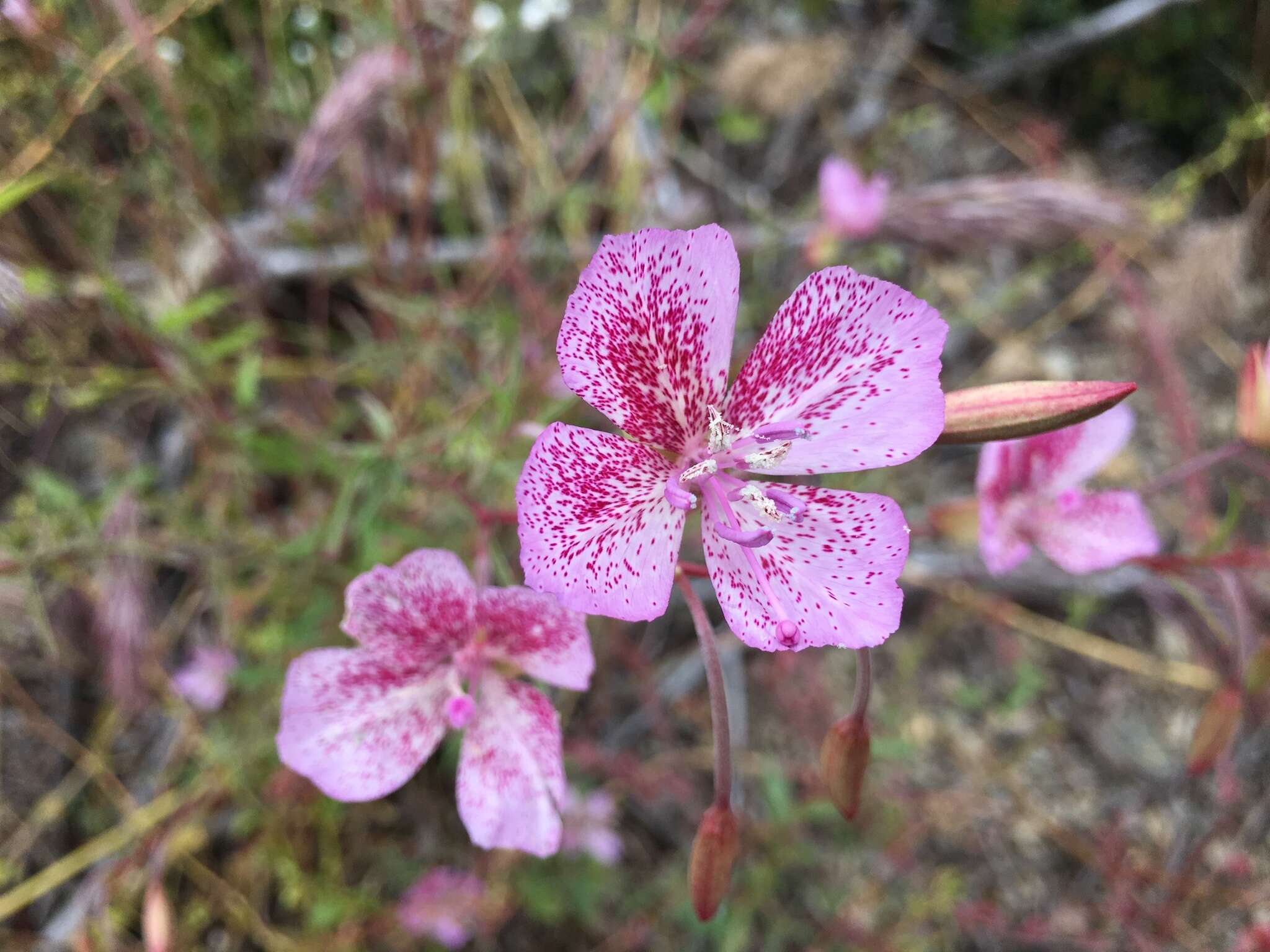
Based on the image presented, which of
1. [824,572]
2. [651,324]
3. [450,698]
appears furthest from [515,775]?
[651,324]

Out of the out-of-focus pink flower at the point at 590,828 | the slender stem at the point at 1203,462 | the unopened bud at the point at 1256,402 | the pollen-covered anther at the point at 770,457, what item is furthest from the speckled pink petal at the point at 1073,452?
the out-of-focus pink flower at the point at 590,828

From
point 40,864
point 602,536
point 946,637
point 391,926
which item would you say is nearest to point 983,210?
point 946,637

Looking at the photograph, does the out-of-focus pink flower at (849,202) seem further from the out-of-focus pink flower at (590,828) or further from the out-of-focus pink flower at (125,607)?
the out-of-focus pink flower at (125,607)

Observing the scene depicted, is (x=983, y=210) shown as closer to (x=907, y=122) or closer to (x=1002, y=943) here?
(x=907, y=122)

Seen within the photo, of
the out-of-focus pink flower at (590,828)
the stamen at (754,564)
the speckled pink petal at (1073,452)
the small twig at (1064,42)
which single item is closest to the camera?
the stamen at (754,564)

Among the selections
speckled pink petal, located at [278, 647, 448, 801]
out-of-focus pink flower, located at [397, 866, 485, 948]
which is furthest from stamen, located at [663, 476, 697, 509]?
out-of-focus pink flower, located at [397, 866, 485, 948]

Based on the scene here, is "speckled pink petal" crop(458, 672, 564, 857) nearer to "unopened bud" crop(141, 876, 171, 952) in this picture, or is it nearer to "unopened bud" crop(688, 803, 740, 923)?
"unopened bud" crop(688, 803, 740, 923)
